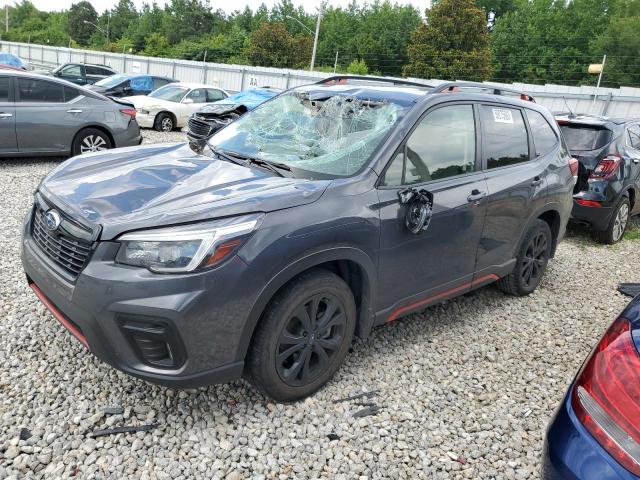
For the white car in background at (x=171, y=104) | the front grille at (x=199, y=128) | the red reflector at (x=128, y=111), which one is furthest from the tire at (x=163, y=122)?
the red reflector at (x=128, y=111)

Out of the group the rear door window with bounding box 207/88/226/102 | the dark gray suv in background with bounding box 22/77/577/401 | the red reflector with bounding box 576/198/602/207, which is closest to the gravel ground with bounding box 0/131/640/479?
the dark gray suv in background with bounding box 22/77/577/401

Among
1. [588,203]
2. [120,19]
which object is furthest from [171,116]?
[120,19]

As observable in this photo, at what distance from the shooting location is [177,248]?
2.37 metres

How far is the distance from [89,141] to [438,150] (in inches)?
264

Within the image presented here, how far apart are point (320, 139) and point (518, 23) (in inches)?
2395

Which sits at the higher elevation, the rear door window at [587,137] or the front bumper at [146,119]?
the rear door window at [587,137]

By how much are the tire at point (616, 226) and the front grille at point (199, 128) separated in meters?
6.76

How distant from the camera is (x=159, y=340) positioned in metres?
2.37

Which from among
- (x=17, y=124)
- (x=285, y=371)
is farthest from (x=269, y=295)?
(x=17, y=124)

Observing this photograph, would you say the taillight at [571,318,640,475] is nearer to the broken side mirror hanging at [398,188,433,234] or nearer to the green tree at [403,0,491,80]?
the broken side mirror hanging at [398,188,433,234]

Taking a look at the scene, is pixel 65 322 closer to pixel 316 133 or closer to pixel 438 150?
pixel 316 133

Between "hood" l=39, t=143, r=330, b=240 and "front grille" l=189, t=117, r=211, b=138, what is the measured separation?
22.2 feet

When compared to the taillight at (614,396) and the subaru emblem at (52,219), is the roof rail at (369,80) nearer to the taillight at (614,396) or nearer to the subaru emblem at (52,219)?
the subaru emblem at (52,219)

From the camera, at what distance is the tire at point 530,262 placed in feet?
14.7
